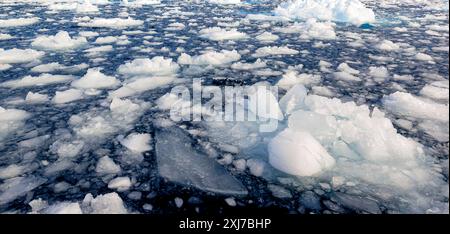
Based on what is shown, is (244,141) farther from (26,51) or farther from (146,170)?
(26,51)

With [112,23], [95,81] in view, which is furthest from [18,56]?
[112,23]

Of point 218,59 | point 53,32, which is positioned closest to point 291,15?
point 218,59

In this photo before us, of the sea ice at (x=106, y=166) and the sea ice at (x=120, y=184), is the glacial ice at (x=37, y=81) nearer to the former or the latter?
the sea ice at (x=106, y=166)

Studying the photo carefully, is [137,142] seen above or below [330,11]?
below

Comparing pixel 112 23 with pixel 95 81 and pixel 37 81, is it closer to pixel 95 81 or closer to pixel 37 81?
pixel 37 81

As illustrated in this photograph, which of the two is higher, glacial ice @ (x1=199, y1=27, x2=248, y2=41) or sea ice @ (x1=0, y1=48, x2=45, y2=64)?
glacial ice @ (x1=199, y1=27, x2=248, y2=41)

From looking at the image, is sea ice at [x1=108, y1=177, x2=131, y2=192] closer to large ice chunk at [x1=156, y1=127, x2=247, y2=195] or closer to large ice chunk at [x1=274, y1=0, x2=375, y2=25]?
large ice chunk at [x1=156, y1=127, x2=247, y2=195]

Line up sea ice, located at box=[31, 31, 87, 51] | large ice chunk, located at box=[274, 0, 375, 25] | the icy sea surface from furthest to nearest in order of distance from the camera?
large ice chunk, located at box=[274, 0, 375, 25] < sea ice, located at box=[31, 31, 87, 51] < the icy sea surface

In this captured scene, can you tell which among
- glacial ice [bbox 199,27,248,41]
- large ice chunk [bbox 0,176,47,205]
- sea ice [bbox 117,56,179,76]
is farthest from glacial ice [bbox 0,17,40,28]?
large ice chunk [bbox 0,176,47,205]

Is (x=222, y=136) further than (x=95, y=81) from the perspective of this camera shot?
No
